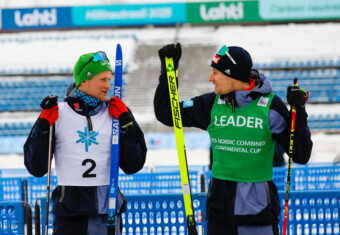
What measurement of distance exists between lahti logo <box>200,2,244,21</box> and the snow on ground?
4.14 ft

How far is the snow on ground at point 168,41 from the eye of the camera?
75.1 feet

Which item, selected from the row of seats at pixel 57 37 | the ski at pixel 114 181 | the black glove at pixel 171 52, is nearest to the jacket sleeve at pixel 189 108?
the black glove at pixel 171 52

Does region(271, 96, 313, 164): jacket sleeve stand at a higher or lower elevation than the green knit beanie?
lower

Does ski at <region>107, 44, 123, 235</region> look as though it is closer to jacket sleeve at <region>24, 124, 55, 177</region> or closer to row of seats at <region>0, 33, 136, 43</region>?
jacket sleeve at <region>24, 124, 55, 177</region>

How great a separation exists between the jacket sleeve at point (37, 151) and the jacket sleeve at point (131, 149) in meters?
0.41

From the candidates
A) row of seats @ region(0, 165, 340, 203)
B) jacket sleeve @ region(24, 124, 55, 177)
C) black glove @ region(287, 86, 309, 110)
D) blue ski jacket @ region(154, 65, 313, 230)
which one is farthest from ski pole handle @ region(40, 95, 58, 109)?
row of seats @ region(0, 165, 340, 203)

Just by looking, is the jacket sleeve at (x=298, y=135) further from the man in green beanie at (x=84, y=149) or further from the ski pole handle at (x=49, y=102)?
the ski pole handle at (x=49, y=102)

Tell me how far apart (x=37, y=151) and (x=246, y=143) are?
46.9 inches

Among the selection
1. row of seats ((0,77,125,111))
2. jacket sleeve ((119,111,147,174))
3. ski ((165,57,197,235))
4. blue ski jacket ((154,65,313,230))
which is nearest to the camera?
blue ski jacket ((154,65,313,230))

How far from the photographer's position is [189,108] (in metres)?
2.94

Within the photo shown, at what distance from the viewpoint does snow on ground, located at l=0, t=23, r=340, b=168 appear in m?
22.9

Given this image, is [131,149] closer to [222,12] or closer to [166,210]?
[166,210]

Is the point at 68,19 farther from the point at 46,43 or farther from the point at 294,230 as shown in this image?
the point at 294,230

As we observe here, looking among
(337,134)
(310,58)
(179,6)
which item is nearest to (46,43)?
(179,6)
